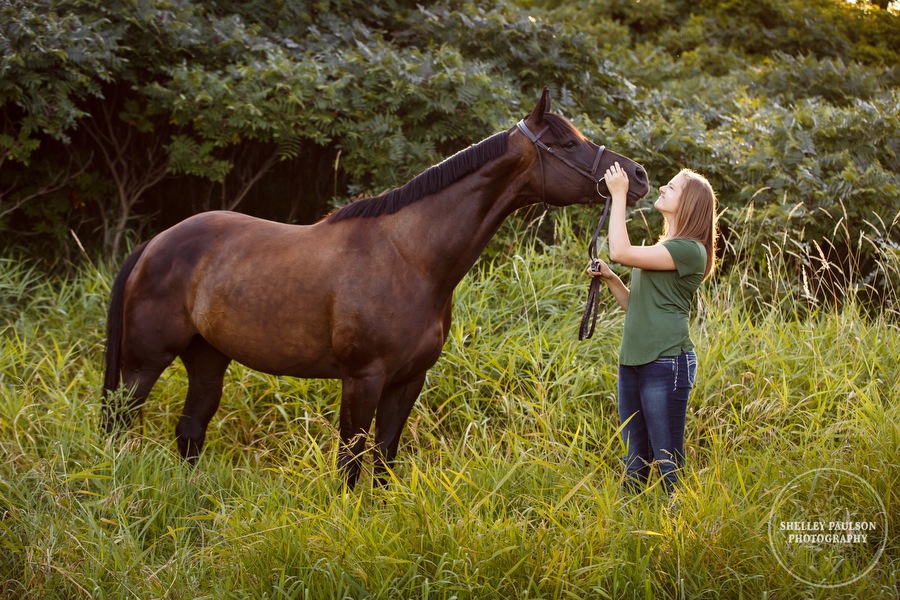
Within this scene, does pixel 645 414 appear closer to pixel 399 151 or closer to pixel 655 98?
pixel 399 151

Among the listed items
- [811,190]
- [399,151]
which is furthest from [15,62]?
[811,190]

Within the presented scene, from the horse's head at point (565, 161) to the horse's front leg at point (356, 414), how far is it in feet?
3.78

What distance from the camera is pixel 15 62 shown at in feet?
18.1

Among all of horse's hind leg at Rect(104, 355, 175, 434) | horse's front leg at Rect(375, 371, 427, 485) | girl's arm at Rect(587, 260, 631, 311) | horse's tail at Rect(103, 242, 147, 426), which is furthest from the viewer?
horse's tail at Rect(103, 242, 147, 426)

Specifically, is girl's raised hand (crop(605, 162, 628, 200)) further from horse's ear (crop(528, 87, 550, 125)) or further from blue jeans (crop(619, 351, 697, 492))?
blue jeans (crop(619, 351, 697, 492))

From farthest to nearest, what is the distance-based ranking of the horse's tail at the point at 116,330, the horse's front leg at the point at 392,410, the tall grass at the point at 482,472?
the horse's tail at the point at 116,330, the horse's front leg at the point at 392,410, the tall grass at the point at 482,472

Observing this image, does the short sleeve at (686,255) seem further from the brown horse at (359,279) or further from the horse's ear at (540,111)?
the horse's ear at (540,111)

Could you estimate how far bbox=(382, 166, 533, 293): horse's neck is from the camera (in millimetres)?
3459

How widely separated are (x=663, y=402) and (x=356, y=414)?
1.35 metres

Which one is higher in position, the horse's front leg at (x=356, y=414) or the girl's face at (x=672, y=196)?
the girl's face at (x=672, y=196)

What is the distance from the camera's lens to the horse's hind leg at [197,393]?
4.16 meters

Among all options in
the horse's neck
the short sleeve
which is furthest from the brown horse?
the short sleeve

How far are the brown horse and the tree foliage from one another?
228cm

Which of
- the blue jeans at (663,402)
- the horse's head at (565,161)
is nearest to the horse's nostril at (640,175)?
the horse's head at (565,161)
